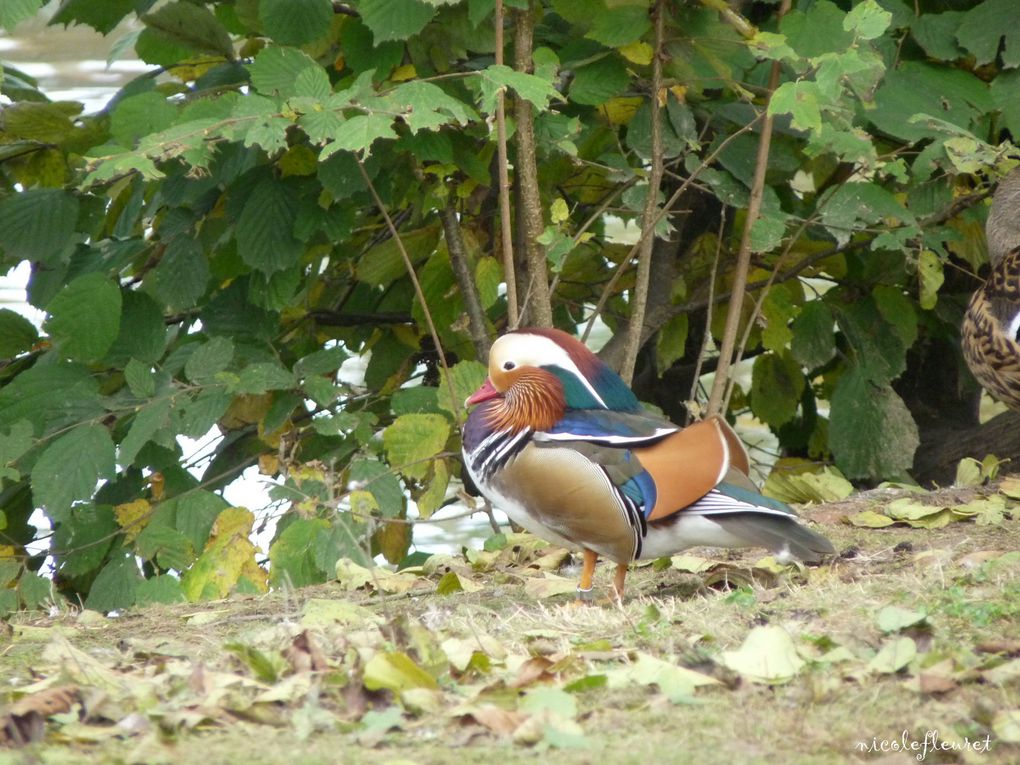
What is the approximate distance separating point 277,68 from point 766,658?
2.84 meters

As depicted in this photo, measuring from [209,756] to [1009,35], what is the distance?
4115 mm

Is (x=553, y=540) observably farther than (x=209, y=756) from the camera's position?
Yes

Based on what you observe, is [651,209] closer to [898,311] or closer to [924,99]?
[924,99]

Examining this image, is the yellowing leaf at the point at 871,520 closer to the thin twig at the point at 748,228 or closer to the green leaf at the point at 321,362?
the thin twig at the point at 748,228

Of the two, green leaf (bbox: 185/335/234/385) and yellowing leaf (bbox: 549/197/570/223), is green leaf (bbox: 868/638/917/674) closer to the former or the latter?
yellowing leaf (bbox: 549/197/570/223)

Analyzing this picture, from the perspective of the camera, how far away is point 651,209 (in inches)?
202

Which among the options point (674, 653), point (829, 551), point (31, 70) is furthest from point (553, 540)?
point (31, 70)

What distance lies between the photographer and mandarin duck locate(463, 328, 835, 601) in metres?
3.70

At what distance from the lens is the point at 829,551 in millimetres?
3664

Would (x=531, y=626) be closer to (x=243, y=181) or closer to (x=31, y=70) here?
(x=243, y=181)

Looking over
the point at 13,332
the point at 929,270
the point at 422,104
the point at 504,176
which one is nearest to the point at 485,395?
the point at 422,104

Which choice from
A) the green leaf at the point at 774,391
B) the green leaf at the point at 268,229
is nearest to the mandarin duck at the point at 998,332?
the green leaf at the point at 774,391

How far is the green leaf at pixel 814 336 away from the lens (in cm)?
600

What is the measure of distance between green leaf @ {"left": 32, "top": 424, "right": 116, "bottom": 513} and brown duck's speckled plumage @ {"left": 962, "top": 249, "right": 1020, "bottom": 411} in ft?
10.5
